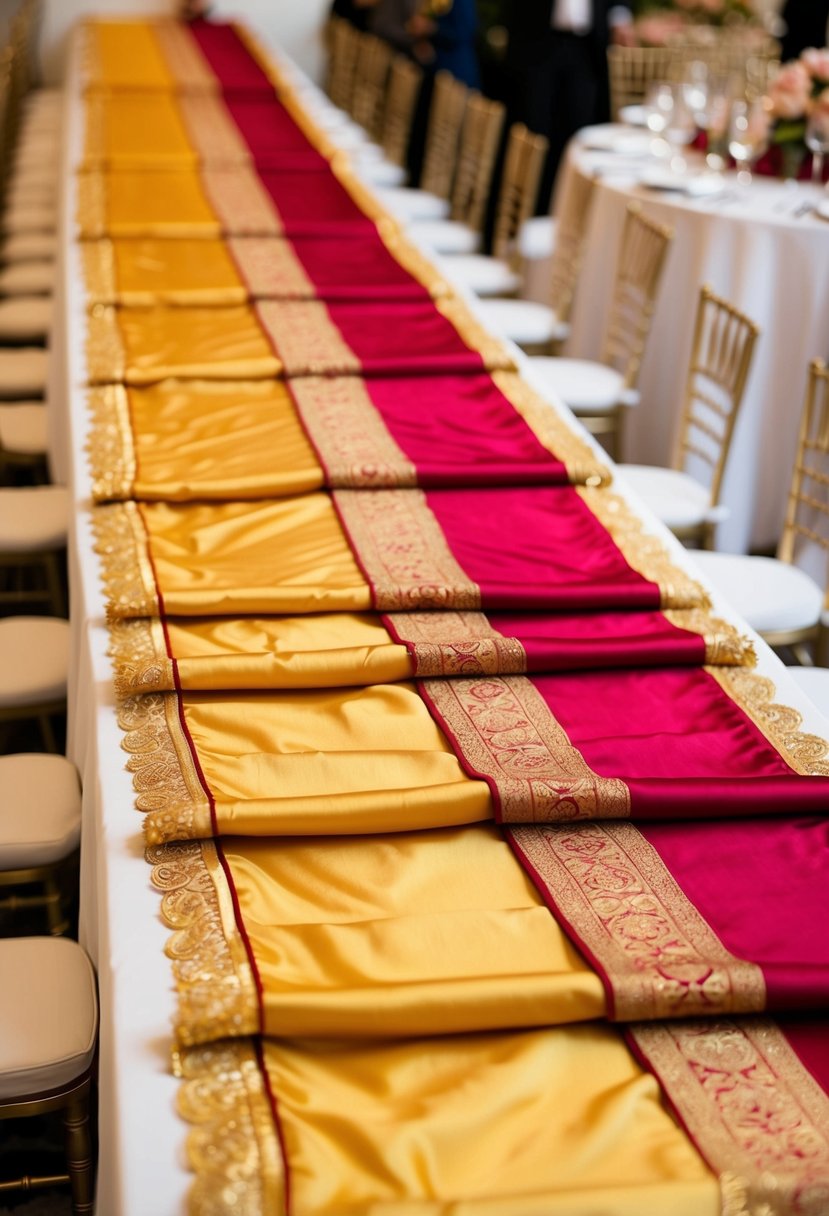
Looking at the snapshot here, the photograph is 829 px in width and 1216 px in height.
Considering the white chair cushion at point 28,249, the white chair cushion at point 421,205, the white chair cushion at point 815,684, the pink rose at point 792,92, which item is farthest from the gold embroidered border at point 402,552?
the white chair cushion at point 421,205

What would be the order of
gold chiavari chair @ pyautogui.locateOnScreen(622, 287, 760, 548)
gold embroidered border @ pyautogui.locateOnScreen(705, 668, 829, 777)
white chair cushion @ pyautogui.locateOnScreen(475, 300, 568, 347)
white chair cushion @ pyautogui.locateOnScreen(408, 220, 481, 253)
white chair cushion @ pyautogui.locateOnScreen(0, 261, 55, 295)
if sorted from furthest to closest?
white chair cushion @ pyautogui.locateOnScreen(408, 220, 481, 253), white chair cushion @ pyautogui.locateOnScreen(0, 261, 55, 295), white chair cushion @ pyautogui.locateOnScreen(475, 300, 568, 347), gold chiavari chair @ pyautogui.locateOnScreen(622, 287, 760, 548), gold embroidered border @ pyautogui.locateOnScreen(705, 668, 829, 777)

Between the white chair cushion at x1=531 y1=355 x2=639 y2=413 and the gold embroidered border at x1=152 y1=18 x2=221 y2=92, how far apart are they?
3516mm

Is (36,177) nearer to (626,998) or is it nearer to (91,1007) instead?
(91,1007)

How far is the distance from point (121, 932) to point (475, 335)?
2229 mm

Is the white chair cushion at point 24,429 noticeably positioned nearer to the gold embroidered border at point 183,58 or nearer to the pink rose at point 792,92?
the pink rose at point 792,92

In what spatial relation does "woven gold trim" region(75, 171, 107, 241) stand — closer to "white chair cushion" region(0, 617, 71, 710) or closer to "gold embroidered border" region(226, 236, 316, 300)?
"gold embroidered border" region(226, 236, 316, 300)

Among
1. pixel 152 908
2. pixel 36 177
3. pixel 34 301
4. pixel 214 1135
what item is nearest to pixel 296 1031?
pixel 214 1135

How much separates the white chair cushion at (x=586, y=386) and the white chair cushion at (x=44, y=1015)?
269 cm

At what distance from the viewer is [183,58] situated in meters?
8.02

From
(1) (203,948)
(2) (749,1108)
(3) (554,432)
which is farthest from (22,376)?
(2) (749,1108)

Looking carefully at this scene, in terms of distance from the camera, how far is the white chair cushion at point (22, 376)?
4148mm

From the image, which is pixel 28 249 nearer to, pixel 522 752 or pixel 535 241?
pixel 535 241

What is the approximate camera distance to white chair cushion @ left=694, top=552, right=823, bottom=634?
2.94 meters

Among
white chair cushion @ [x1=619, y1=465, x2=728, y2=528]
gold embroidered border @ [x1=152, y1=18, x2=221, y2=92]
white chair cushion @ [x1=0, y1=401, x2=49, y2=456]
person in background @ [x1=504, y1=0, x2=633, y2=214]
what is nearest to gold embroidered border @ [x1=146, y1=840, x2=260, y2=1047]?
white chair cushion @ [x1=619, y1=465, x2=728, y2=528]
